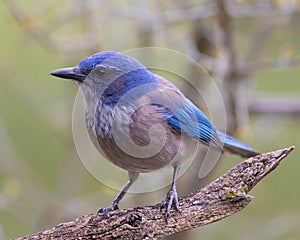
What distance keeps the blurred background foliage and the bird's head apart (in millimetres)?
995

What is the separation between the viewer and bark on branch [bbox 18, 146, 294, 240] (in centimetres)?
332

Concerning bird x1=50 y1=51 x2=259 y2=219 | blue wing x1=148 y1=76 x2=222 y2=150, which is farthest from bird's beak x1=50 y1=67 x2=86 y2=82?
blue wing x1=148 y1=76 x2=222 y2=150

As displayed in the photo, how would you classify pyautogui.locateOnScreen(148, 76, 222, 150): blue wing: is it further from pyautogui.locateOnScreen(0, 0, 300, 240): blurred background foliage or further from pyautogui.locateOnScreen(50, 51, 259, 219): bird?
pyautogui.locateOnScreen(0, 0, 300, 240): blurred background foliage

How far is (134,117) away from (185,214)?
0.65m

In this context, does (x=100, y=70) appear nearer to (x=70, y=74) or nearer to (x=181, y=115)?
(x=70, y=74)

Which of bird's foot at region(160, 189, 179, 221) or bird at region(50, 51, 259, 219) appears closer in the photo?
bird's foot at region(160, 189, 179, 221)

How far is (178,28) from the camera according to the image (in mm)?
5723

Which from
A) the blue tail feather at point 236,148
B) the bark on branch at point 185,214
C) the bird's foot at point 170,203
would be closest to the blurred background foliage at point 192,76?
the blue tail feather at point 236,148

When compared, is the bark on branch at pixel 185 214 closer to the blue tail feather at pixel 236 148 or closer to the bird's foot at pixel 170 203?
the bird's foot at pixel 170 203

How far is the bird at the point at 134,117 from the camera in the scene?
12.4ft

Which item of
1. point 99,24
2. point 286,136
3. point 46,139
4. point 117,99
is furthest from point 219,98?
point 46,139

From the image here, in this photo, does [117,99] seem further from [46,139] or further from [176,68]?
[46,139]

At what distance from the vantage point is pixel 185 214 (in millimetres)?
3475

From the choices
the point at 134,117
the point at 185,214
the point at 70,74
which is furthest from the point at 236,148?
the point at 70,74
